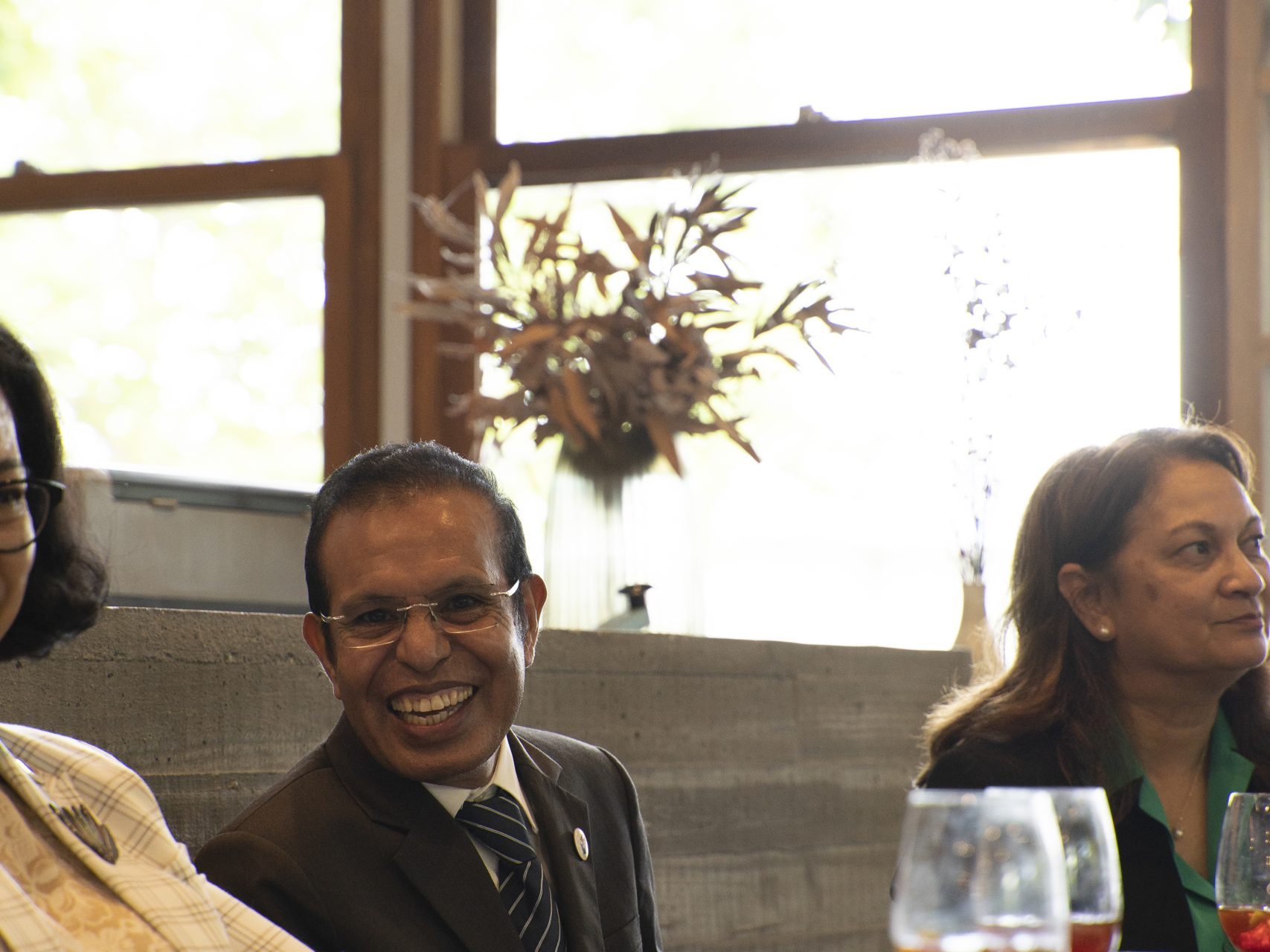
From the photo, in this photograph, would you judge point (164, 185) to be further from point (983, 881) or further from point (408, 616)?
point (983, 881)

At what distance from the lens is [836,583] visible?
352 centimetres

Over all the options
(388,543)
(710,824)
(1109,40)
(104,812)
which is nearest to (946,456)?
(1109,40)

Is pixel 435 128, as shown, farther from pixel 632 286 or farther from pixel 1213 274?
pixel 1213 274

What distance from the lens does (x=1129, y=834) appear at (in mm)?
1932

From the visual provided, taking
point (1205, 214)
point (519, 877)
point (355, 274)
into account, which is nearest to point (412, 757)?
point (519, 877)

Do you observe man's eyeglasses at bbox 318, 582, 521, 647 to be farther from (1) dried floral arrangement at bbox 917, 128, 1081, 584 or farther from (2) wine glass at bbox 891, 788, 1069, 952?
(1) dried floral arrangement at bbox 917, 128, 1081, 584

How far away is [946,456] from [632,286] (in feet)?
3.40

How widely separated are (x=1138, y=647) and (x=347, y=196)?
2101 mm

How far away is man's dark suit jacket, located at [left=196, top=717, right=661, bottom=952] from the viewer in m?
1.44

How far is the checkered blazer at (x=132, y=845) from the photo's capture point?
127 centimetres

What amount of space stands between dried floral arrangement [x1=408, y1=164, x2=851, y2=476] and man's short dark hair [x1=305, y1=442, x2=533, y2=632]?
2.91ft

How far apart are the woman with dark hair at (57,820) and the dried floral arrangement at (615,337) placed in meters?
1.23

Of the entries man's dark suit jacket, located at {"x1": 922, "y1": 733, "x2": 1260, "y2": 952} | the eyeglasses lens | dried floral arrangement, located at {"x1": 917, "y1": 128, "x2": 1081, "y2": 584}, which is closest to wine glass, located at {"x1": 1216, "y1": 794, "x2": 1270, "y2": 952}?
man's dark suit jacket, located at {"x1": 922, "y1": 733, "x2": 1260, "y2": 952}

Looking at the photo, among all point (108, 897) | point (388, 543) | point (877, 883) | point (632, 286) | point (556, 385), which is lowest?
point (877, 883)
